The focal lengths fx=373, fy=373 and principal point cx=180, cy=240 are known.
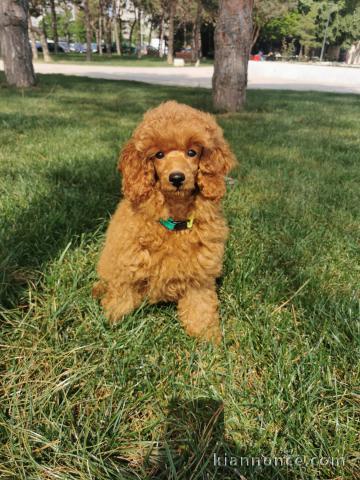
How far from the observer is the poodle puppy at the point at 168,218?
215 centimetres

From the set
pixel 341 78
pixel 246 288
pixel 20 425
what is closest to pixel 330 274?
pixel 246 288

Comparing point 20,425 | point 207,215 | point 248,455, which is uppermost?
point 207,215

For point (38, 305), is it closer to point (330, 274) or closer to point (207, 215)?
point (207, 215)

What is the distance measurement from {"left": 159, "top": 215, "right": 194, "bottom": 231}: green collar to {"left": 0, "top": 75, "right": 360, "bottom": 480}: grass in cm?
57

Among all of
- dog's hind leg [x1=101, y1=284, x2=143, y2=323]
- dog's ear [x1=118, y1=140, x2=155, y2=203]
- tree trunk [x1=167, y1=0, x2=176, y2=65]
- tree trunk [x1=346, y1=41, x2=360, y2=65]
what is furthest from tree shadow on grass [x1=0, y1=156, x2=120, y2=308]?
tree trunk [x1=346, y1=41, x2=360, y2=65]

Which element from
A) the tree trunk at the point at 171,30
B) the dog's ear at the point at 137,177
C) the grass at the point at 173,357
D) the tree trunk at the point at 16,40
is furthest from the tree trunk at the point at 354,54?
the dog's ear at the point at 137,177

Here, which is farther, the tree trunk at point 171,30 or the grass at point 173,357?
the tree trunk at point 171,30

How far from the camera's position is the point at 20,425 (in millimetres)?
1632

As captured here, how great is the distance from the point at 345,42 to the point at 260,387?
7144 centimetres

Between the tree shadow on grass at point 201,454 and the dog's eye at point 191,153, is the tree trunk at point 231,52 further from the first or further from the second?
the tree shadow on grass at point 201,454

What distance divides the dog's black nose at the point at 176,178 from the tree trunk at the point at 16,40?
1081 cm

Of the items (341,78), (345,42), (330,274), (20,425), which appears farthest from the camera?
(345,42)

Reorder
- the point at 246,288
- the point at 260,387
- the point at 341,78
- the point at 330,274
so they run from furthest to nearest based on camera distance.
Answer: the point at 341,78 → the point at 330,274 → the point at 246,288 → the point at 260,387

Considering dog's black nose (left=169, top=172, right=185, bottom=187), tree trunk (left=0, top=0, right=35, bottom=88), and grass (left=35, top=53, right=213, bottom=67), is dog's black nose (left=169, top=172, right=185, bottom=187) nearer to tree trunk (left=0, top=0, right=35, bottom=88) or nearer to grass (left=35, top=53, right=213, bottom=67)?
tree trunk (left=0, top=0, right=35, bottom=88)
